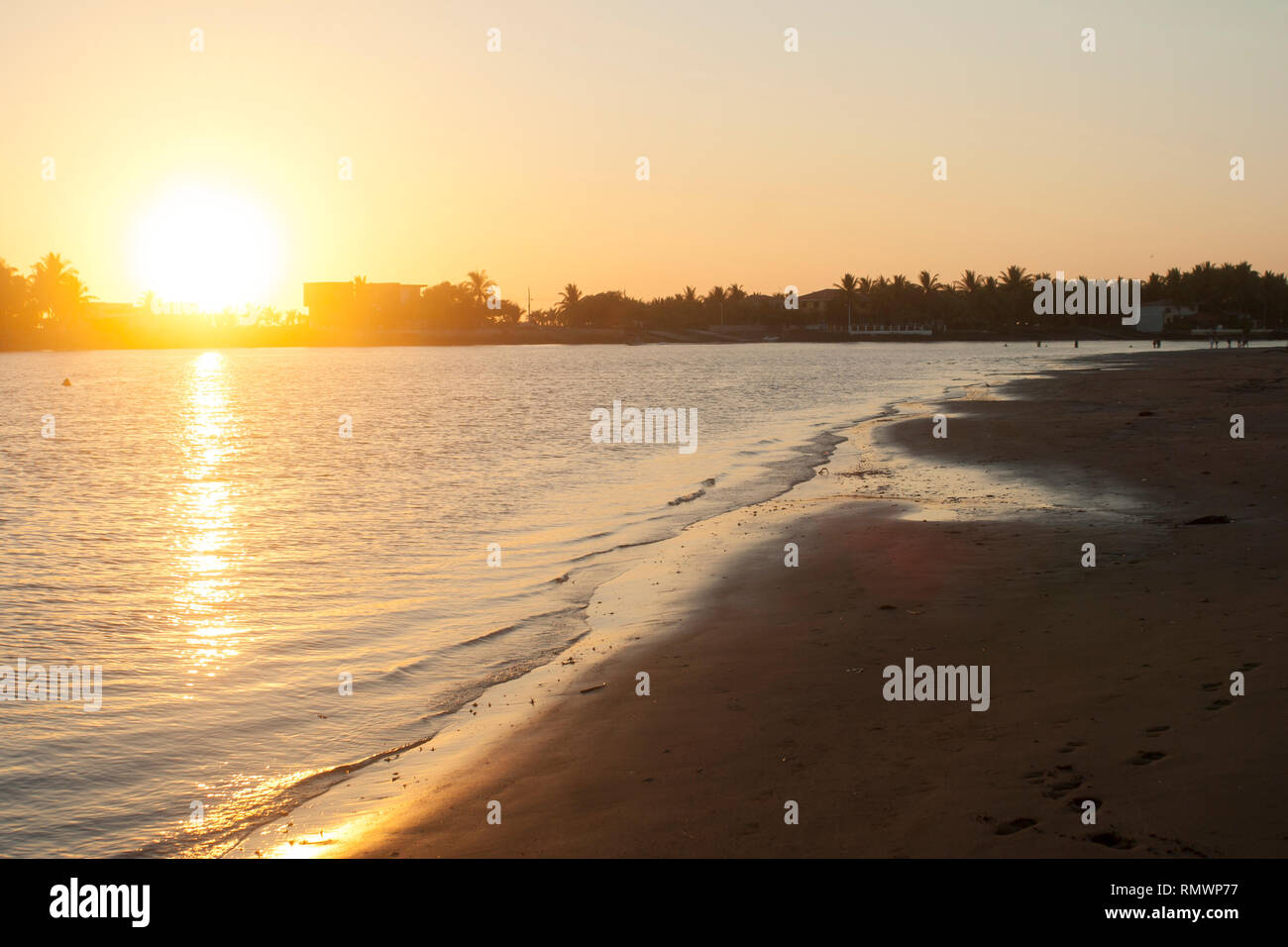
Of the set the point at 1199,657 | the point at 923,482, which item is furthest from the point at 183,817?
the point at 923,482

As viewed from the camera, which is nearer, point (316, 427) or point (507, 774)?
point (507, 774)

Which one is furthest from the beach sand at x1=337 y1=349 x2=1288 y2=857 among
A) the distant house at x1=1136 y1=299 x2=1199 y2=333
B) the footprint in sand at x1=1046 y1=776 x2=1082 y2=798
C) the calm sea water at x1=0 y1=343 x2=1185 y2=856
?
the distant house at x1=1136 y1=299 x2=1199 y2=333

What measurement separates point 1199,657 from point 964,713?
2158mm

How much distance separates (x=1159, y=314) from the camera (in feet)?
566

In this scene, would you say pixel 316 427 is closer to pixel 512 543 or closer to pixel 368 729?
pixel 512 543

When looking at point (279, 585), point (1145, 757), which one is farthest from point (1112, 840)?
point (279, 585)

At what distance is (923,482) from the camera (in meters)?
21.1

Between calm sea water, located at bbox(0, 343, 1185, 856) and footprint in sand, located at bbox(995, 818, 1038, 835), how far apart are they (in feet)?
15.8

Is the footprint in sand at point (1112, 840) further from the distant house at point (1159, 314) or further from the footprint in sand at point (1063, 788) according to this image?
the distant house at point (1159, 314)

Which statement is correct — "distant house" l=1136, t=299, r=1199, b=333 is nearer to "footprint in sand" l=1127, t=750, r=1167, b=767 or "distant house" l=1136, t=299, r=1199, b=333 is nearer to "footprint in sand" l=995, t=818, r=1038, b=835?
"footprint in sand" l=1127, t=750, r=1167, b=767

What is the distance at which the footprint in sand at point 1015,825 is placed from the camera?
17.4ft

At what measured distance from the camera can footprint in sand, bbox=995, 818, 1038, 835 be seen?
5297 mm

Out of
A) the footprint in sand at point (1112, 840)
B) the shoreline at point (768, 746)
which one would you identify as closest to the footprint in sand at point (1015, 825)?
the shoreline at point (768, 746)

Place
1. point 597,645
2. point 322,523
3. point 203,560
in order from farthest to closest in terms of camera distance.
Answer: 1. point 322,523
2. point 203,560
3. point 597,645
